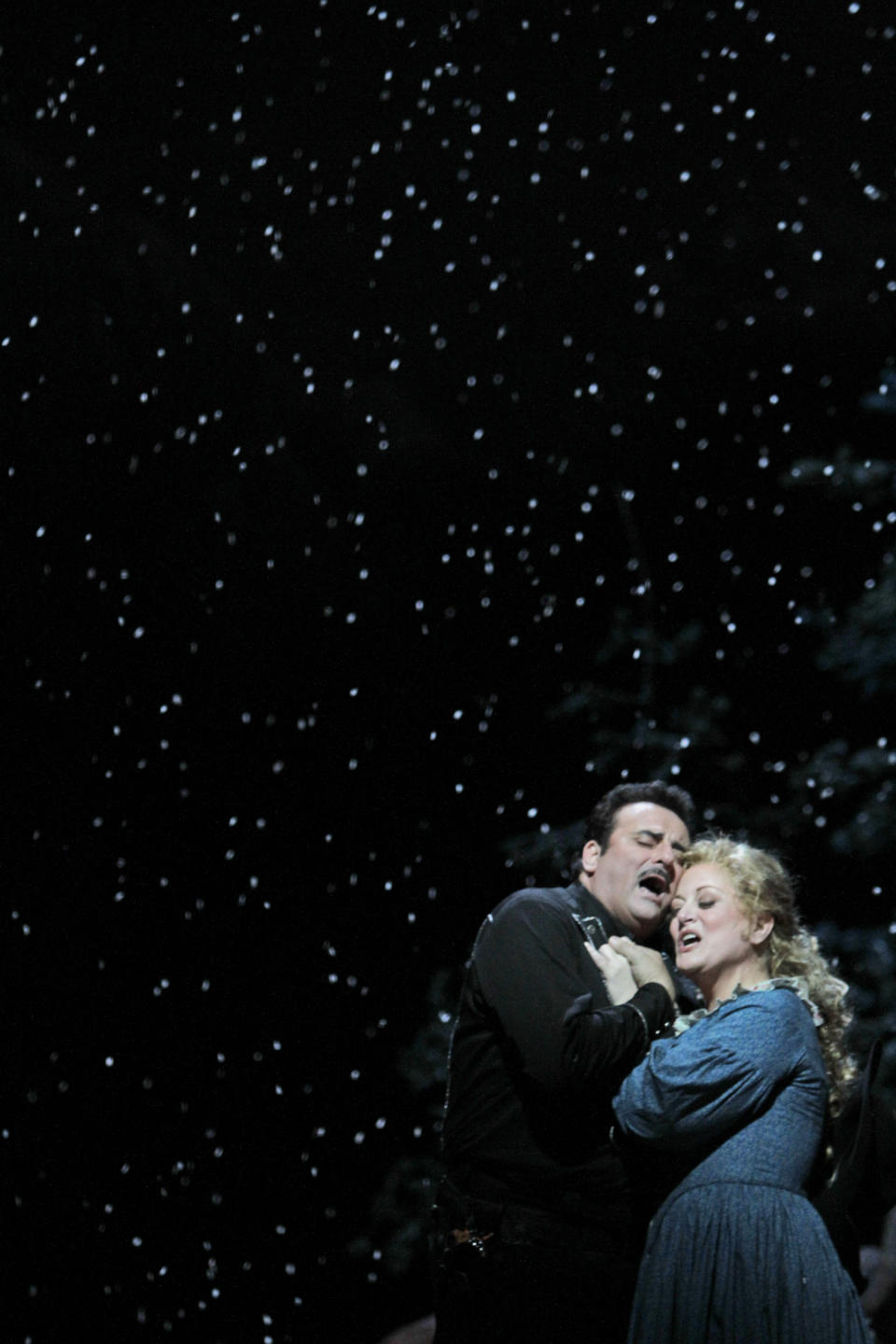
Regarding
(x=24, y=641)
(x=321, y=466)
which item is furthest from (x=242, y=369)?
(x=24, y=641)

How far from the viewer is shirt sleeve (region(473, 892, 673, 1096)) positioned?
1.98 meters

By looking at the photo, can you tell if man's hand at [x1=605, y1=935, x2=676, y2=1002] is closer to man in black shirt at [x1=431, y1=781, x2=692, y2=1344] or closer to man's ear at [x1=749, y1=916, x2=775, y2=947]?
man in black shirt at [x1=431, y1=781, x2=692, y2=1344]

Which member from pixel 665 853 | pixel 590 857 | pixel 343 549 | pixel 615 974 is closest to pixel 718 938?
pixel 615 974

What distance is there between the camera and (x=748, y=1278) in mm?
1865

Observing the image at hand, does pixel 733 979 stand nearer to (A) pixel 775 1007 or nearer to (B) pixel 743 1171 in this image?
(A) pixel 775 1007

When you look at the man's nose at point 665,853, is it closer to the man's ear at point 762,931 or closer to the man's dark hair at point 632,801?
the man's dark hair at point 632,801

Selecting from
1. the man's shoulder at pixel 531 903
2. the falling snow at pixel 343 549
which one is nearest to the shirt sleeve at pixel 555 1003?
the man's shoulder at pixel 531 903

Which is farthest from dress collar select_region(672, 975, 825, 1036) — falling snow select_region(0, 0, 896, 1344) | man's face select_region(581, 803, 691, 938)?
falling snow select_region(0, 0, 896, 1344)

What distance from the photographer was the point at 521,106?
214 inches

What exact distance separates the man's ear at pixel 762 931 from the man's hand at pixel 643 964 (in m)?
0.16

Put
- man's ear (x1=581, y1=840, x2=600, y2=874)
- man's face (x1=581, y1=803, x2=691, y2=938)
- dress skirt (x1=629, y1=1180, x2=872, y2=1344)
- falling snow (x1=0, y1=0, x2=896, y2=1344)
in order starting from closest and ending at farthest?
dress skirt (x1=629, y1=1180, x2=872, y2=1344), man's face (x1=581, y1=803, x2=691, y2=938), man's ear (x1=581, y1=840, x2=600, y2=874), falling snow (x1=0, y1=0, x2=896, y2=1344)

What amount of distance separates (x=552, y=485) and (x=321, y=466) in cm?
100

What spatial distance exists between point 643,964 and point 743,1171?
1.27 feet

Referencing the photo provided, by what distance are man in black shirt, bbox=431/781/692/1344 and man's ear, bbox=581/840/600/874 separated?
23 centimetres
